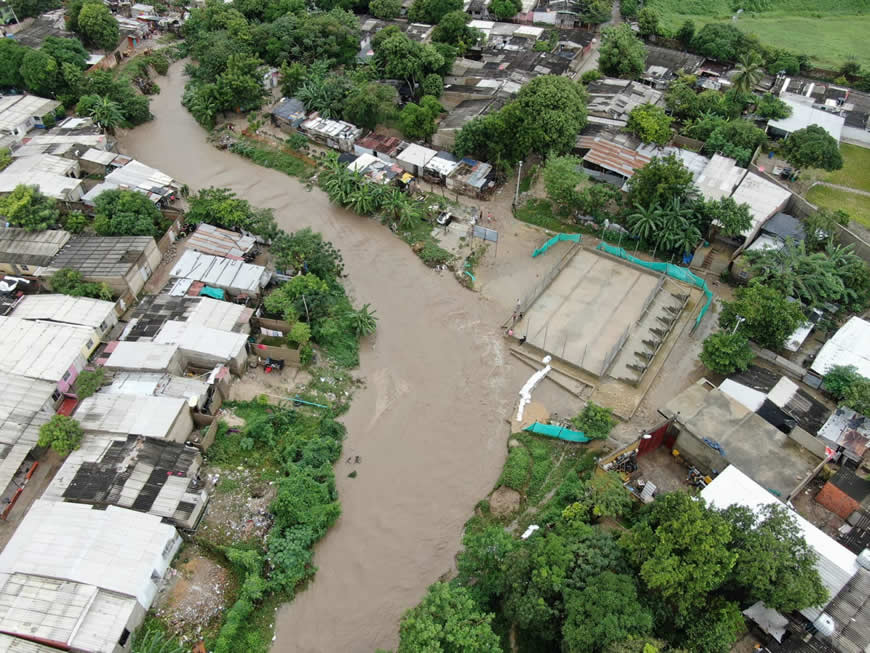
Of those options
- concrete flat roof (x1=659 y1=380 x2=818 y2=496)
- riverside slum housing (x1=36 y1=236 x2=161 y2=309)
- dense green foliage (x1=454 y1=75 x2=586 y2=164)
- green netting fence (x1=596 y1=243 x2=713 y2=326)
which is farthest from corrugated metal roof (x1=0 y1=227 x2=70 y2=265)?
concrete flat roof (x1=659 y1=380 x2=818 y2=496)

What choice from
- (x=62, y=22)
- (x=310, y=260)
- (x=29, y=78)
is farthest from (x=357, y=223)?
(x=62, y=22)

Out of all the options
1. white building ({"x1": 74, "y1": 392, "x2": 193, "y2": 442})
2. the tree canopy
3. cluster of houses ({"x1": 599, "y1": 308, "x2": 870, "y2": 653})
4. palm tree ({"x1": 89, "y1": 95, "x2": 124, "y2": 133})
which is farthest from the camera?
palm tree ({"x1": 89, "y1": 95, "x2": 124, "y2": 133})

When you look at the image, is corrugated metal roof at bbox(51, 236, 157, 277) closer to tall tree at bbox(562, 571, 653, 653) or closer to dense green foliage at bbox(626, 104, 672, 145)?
tall tree at bbox(562, 571, 653, 653)

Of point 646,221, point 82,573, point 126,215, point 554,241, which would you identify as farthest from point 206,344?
point 646,221

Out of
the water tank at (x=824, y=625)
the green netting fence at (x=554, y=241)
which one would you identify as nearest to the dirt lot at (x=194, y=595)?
the water tank at (x=824, y=625)

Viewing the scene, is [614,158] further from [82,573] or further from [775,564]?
[82,573]
